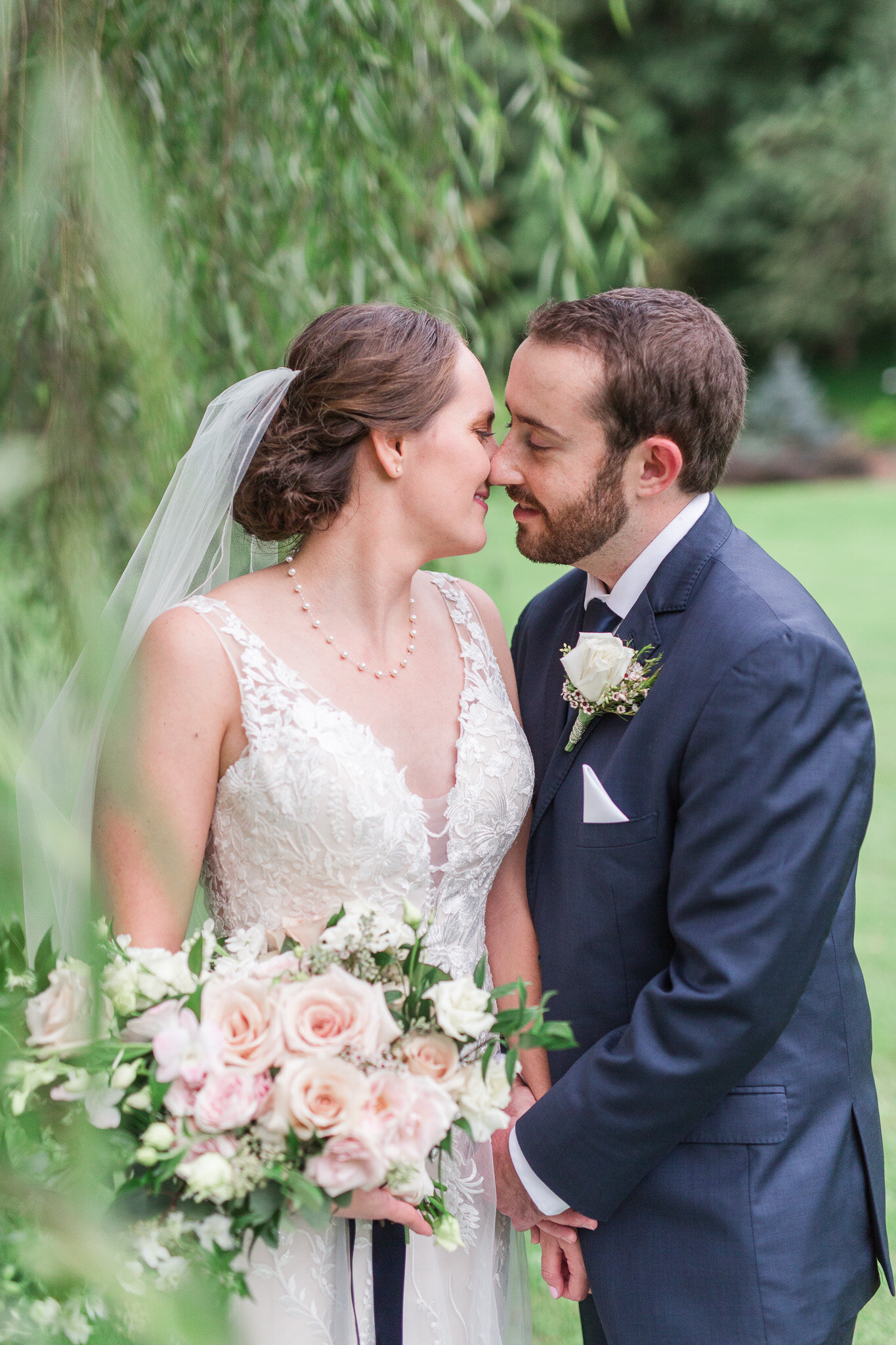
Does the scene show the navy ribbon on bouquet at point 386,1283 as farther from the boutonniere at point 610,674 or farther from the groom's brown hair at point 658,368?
the groom's brown hair at point 658,368

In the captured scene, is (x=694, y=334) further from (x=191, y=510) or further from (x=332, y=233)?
(x=332, y=233)

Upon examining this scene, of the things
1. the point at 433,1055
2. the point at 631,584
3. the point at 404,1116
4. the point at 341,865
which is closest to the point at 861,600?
the point at 631,584

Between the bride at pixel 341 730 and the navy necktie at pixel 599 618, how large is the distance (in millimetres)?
203

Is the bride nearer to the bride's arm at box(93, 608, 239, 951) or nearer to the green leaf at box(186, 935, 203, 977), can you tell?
the bride's arm at box(93, 608, 239, 951)

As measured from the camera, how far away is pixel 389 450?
75.1 inches

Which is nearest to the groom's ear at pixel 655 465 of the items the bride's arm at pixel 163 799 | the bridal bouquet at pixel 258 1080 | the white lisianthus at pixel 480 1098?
the bride's arm at pixel 163 799

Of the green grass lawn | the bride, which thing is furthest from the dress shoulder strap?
the green grass lawn

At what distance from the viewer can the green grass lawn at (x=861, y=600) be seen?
333 cm

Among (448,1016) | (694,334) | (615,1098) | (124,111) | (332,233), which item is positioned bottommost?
(615,1098)

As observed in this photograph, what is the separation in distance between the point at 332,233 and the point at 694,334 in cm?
132

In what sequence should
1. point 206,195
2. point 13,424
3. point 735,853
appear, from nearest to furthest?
point 735,853
point 13,424
point 206,195

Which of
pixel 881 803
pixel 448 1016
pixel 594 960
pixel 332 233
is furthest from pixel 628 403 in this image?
pixel 881 803

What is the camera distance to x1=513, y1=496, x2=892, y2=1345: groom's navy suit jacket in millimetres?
1686

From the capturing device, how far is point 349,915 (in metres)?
1.52
